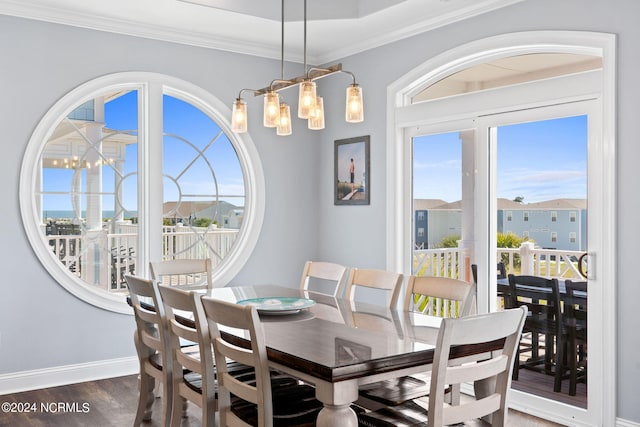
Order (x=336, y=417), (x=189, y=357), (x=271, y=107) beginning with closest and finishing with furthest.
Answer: (x=336, y=417) → (x=189, y=357) → (x=271, y=107)

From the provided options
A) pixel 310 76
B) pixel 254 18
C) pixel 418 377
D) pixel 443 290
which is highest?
pixel 254 18

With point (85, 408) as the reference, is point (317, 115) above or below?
above

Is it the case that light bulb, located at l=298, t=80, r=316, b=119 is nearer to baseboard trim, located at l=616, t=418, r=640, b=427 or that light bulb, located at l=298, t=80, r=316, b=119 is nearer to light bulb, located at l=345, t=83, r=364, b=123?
light bulb, located at l=345, t=83, r=364, b=123

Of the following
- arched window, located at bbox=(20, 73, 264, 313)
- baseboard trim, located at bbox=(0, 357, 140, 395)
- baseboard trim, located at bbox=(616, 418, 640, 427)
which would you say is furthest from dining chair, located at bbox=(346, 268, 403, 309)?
baseboard trim, located at bbox=(0, 357, 140, 395)

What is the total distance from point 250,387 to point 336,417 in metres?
0.40

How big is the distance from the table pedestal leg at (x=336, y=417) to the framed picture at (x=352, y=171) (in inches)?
125

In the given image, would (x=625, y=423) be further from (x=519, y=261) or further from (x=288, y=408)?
(x=288, y=408)

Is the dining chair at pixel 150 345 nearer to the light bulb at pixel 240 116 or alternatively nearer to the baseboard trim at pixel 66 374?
the light bulb at pixel 240 116

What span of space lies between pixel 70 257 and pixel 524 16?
3715 millimetres

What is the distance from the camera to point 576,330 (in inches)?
141

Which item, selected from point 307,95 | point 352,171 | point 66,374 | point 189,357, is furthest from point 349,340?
point 352,171

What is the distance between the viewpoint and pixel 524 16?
3.75 meters

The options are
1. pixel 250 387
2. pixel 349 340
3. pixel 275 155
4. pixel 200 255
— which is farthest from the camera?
pixel 275 155

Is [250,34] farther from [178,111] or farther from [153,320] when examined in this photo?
[153,320]
